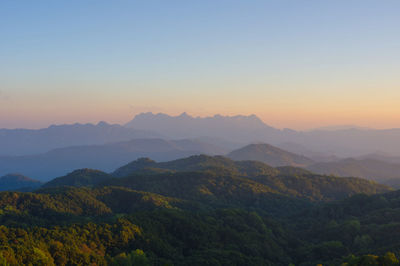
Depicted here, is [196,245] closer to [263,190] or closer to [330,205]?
[330,205]

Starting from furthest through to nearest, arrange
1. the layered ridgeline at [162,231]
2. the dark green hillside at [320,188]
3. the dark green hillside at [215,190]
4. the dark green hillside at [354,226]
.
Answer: the dark green hillside at [320,188], the dark green hillside at [215,190], the dark green hillside at [354,226], the layered ridgeline at [162,231]

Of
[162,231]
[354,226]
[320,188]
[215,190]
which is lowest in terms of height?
[320,188]

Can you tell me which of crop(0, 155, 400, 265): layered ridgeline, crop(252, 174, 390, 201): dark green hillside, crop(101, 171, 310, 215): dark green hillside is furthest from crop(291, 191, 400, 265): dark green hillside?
crop(252, 174, 390, 201): dark green hillside

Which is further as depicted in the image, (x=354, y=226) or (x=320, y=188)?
(x=320, y=188)

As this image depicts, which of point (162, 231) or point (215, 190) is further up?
point (162, 231)

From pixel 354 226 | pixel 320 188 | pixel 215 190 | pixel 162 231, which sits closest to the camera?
pixel 162 231

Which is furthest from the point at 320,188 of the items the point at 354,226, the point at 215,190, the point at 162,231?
the point at 162,231

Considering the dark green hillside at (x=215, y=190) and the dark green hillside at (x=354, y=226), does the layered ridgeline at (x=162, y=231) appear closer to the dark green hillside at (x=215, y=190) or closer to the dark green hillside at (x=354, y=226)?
the dark green hillside at (x=354, y=226)

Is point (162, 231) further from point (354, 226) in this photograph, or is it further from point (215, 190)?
point (215, 190)

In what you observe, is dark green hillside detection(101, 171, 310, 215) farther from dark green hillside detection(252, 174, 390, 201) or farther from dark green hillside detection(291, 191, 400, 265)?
dark green hillside detection(291, 191, 400, 265)

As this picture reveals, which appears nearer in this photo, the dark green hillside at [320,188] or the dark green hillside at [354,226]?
the dark green hillside at [354,226]

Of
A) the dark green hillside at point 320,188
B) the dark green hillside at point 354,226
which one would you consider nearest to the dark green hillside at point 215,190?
the dark green hillside at point 320,188

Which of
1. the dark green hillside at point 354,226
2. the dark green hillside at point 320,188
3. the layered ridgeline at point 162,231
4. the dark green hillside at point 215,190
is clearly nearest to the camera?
the layered ridgeline at point 162,231
